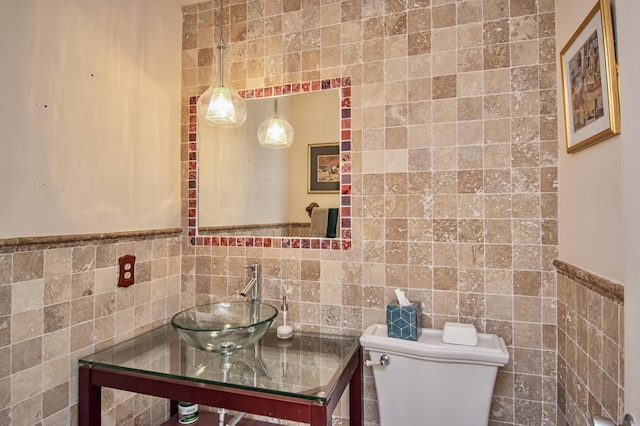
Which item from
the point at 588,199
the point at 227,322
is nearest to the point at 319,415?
the point at 227,322

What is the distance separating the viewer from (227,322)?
1.69 m

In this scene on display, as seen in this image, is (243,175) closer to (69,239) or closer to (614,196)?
(69,239)

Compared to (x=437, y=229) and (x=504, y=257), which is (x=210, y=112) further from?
(x=504, y=257)

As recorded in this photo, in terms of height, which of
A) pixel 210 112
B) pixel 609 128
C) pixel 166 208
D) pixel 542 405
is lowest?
pixel 542 405

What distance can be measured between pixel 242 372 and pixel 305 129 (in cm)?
108

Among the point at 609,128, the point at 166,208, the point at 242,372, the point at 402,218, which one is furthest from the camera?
the point at 166,208

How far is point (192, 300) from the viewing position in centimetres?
187

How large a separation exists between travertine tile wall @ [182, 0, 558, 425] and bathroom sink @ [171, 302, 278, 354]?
0.11 m

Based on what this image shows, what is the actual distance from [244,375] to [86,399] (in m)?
0.64

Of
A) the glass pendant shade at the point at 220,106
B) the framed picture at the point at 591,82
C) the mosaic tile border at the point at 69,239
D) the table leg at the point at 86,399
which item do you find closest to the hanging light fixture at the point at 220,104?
the glass pendant shade at the point at 220,106

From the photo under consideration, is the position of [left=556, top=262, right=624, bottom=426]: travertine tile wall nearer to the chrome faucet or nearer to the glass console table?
the glass console table

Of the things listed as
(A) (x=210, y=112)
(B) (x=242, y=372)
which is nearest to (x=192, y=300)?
(B) (x=242, y=372)

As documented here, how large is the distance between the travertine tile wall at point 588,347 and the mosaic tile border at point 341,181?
0.85 m

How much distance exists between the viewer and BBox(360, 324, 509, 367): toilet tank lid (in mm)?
1249
